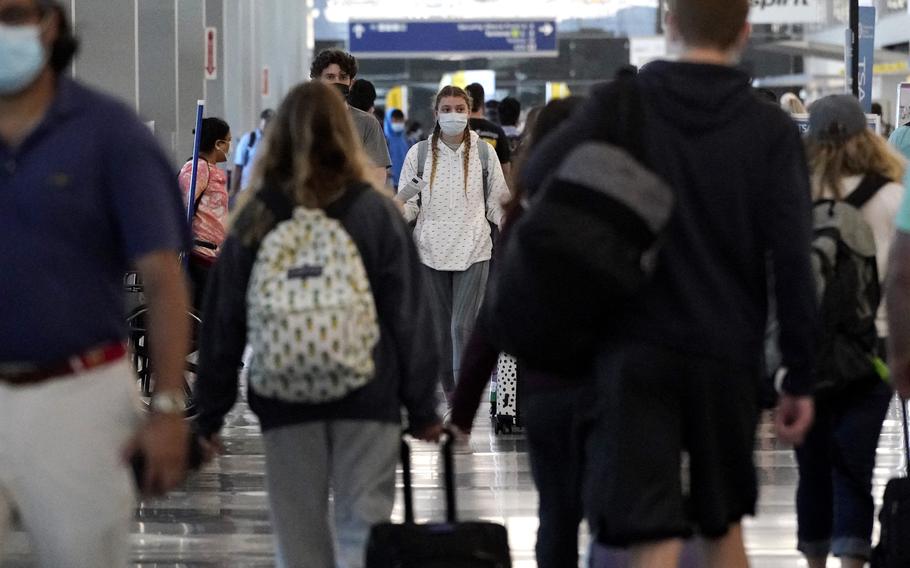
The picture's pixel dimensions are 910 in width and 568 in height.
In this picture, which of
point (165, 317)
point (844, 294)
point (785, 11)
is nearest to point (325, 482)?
point (165, 317)

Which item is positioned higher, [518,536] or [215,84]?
[215,84]

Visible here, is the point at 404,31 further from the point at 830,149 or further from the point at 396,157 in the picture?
the point at 830,149

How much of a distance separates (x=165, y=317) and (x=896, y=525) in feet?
6.71

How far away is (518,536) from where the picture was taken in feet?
23.4

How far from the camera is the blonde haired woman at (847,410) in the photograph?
18.5 feet

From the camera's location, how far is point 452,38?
134 feet

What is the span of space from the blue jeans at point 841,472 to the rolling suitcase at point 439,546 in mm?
1823

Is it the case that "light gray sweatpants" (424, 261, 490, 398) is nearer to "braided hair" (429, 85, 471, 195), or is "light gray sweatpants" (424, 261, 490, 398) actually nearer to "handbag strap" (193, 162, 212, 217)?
"braided hair" (429, 85, 471, 195)

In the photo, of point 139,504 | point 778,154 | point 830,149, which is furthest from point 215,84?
point 778,154

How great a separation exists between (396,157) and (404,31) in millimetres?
19079

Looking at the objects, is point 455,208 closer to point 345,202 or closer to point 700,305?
point 345,202

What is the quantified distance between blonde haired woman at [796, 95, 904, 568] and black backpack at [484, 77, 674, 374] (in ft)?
6.49

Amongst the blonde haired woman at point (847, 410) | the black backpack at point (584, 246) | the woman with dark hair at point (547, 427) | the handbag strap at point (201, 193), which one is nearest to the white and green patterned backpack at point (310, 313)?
the woman with dark hair at point (547, 427)

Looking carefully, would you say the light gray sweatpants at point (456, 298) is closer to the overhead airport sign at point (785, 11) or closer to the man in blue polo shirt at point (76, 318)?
the man in blue polo shirt at point (76, 318)
